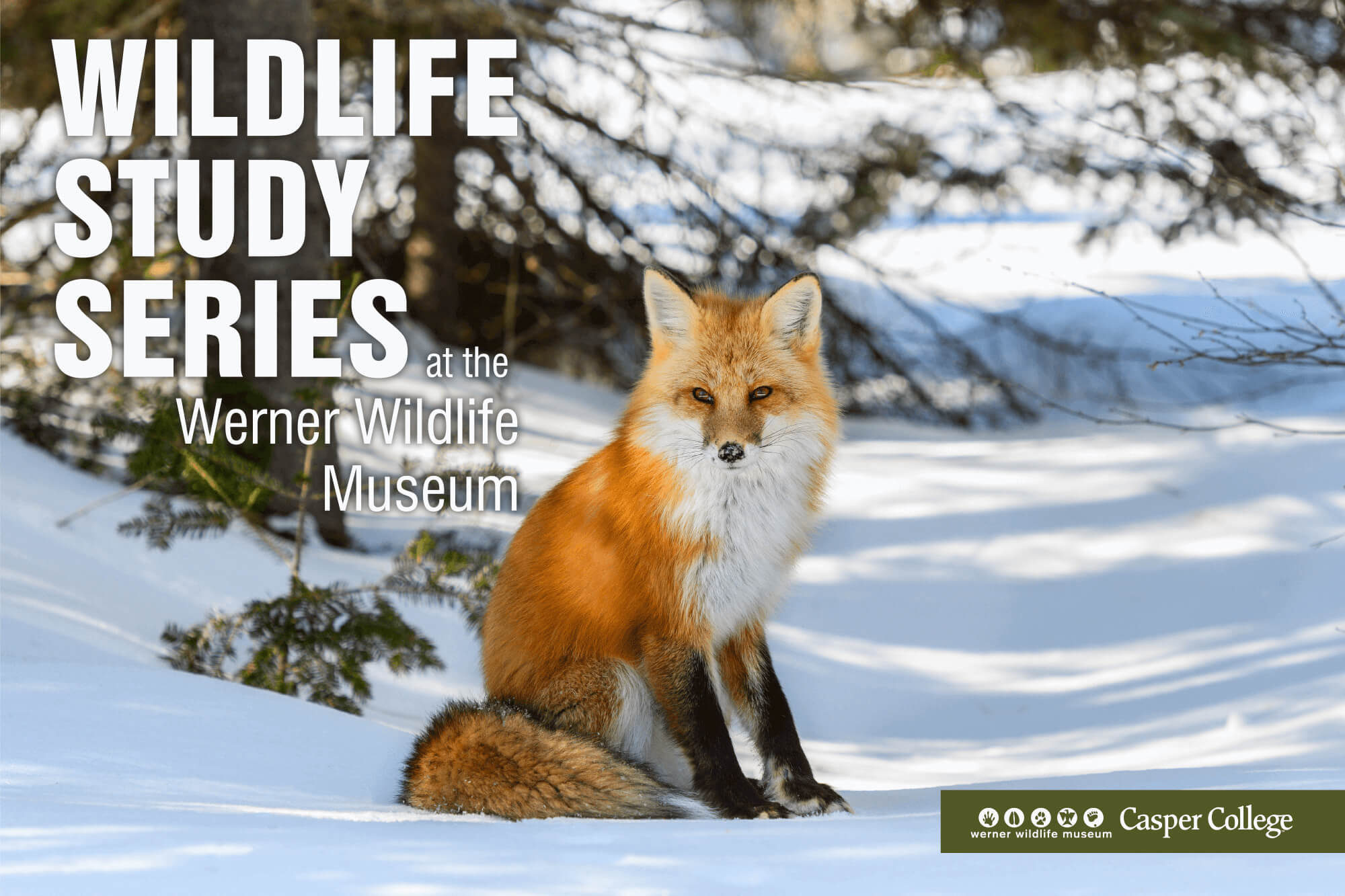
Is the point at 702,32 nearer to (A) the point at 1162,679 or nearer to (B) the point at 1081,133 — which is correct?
(B) the point at 1081,133

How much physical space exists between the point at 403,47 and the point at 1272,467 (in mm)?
6192

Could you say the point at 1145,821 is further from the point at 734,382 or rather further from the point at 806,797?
the point at 734,382

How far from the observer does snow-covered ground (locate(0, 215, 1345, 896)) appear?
256cm

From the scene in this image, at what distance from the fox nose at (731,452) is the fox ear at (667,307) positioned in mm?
396

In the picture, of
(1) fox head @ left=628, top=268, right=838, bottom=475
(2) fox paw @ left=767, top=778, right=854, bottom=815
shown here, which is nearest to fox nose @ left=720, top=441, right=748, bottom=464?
(1) fox head @ left=628, top=268, right=838, bottom=475

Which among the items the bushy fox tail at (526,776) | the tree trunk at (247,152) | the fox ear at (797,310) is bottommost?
the bushy fox tail at (526,776)

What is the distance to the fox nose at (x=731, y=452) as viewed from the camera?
10.1 ft

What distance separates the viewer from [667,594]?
127 inches

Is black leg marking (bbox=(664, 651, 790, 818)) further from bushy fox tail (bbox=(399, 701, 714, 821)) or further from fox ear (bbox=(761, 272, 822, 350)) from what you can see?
fox ear (bbox=(761, 272, 822, 350))

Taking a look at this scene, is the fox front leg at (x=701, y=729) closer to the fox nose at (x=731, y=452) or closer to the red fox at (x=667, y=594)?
the red fox at (x=667, y=594)

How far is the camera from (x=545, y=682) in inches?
130

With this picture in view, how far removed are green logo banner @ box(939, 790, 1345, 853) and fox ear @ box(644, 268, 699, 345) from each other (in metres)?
1.34

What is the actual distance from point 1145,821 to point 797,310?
1490 millimetres

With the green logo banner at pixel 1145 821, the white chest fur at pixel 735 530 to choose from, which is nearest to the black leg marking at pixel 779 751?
the white chest fur at pixel 735 530
